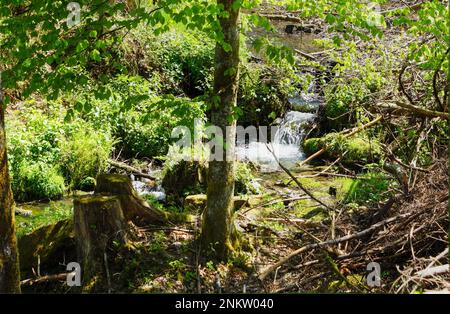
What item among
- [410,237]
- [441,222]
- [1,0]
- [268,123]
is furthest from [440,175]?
[268,123]

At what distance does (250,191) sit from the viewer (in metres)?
10.5

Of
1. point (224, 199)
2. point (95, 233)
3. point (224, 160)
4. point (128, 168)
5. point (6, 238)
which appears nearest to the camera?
point (6, 238)

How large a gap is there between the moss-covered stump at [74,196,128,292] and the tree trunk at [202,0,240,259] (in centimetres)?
120

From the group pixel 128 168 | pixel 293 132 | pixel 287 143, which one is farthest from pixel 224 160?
pixel 293 132

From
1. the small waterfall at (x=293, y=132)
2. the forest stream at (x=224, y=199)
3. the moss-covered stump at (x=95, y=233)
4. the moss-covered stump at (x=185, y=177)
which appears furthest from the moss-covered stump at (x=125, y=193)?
the small waterfall at (x=293, y=132)

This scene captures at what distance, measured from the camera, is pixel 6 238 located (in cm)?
424

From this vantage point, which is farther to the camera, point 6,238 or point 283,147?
point 283,147

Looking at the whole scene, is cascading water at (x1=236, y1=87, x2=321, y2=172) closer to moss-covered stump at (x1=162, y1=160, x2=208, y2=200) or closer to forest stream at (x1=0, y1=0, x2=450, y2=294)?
moss-covered stump at (x1=162, y1=160, x2=208, y2=200)

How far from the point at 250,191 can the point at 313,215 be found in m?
2.19

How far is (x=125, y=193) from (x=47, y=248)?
47.1 inches

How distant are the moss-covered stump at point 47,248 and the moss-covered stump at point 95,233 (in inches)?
15.1
